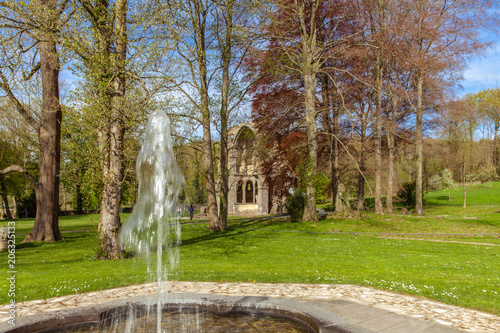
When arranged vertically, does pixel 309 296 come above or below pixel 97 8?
below

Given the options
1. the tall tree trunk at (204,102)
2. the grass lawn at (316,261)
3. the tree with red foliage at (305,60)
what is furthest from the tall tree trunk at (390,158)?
the tall tree trunk at (204,102)

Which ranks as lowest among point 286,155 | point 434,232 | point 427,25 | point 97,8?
point 434,232

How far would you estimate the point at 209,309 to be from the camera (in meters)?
5.26

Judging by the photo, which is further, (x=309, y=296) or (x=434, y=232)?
(x=434, y=232)

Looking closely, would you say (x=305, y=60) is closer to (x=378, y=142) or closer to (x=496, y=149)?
(x=378, y=142)

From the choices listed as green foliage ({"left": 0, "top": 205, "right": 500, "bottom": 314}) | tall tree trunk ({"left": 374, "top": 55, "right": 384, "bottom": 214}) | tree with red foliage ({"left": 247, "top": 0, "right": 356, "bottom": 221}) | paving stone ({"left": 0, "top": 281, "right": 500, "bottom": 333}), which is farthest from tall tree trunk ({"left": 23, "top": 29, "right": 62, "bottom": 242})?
tall tree trunk ({"left": 374, "top": 55, "right": 384, "bottom": 214})

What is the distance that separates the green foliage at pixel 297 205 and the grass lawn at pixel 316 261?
1828 millimetres

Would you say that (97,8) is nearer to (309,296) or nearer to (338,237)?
(309,296)

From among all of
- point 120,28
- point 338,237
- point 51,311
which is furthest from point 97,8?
point 338,237

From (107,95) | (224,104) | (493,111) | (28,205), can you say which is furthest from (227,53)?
(493,111)

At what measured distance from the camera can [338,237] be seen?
48.6ft

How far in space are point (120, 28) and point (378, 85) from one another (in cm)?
1694

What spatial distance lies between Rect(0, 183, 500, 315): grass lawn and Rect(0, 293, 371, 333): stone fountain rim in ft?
4.77

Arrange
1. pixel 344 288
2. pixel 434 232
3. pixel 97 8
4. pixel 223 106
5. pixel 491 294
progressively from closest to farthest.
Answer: pixel 491 294
pixel 344 288
pixel 97 8
pixel 434 232
pixel 223 106
